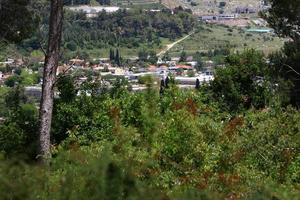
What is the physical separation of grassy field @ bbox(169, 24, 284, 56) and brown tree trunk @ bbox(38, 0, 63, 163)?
6414 centimetres

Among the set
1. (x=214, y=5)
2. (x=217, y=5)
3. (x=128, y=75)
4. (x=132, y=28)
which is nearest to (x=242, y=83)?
(x=128, y=75)

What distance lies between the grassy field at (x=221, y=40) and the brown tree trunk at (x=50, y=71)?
210 ft

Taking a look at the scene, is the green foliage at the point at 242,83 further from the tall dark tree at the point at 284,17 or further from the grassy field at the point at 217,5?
the grassy field at the point at 217,5

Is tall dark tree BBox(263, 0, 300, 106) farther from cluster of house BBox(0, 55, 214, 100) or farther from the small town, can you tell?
cluster of house BBox(0, 55, 214, 100)

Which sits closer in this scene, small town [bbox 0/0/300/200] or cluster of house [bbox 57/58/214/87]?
small town [bbox 0/0/300/200]

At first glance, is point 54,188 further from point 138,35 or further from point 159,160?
point 138,35

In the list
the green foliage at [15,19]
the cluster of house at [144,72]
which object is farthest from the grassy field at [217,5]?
the green foliage at [15,19]

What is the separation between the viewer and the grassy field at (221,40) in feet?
257

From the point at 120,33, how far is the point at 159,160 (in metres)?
72.7

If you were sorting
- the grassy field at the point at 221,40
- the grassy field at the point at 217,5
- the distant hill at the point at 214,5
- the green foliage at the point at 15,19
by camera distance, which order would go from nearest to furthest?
1. the green foliage at the point at 15,19
2. the grassy field at the point at 221,40
3. the distant hill at the point at 214,5
4. the grassy field at the point at 217,5

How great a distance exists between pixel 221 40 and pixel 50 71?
79.8m

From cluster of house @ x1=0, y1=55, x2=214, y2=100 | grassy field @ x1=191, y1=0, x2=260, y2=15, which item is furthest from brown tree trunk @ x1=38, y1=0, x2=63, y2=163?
grassy field @ x1=191, y1=0, x2=260, y2=15

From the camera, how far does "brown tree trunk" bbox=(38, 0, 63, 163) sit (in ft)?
28.2

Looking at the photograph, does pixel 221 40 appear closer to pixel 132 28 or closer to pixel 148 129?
pixel 132 28
